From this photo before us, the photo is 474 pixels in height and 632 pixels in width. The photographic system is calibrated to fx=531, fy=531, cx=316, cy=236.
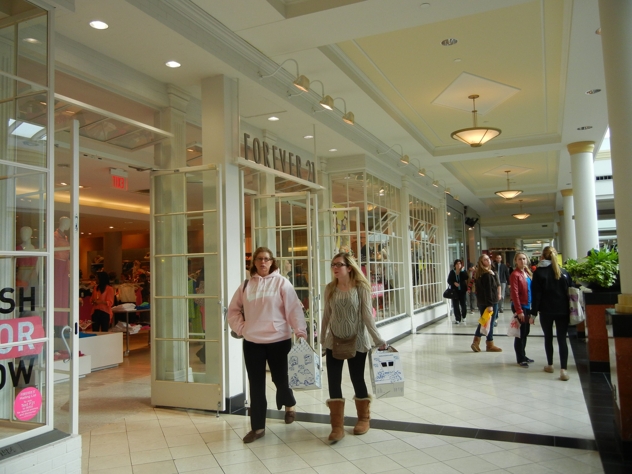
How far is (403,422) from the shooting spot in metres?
4.41

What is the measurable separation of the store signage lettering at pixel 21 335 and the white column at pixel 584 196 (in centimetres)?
913

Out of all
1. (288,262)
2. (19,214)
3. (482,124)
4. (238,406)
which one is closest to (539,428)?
(238,406)

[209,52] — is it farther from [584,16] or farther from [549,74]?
[549,74]

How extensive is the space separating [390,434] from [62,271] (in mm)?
2668

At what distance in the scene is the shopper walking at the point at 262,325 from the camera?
4.07 m

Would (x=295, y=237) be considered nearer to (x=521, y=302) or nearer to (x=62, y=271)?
(x=521, y=302)

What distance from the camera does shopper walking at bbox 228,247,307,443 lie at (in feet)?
13.4

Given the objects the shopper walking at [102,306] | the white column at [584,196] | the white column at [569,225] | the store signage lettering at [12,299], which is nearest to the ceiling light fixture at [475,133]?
the white column at [584,196]

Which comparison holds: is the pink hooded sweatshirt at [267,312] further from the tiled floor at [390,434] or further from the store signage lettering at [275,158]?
the store signage lettering at [275,158]

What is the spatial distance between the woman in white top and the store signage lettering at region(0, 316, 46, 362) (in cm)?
198

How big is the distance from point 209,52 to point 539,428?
4.10 m

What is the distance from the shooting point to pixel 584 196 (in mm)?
9609

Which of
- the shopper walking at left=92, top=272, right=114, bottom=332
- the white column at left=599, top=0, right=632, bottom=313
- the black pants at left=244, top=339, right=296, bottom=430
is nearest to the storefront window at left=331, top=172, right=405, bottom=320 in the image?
the shopper walking at left=92, top=272, right=114, bottom=332

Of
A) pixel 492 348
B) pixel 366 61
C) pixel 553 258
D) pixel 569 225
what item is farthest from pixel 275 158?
pixel 569 225
